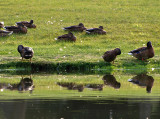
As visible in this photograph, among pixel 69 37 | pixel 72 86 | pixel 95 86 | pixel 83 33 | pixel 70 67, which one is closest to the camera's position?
pixel 95 86

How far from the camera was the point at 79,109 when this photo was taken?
15062 mm

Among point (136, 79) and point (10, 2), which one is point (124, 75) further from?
point (10, 2)

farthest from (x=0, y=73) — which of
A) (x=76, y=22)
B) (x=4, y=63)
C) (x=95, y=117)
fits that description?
(x=76, y=22)

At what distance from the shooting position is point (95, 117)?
1366 cm

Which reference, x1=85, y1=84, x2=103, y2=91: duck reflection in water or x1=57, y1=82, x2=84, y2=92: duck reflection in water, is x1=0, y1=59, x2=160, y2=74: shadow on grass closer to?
x1=57, y1=82, x2=84, y2=92: duck reflection in water

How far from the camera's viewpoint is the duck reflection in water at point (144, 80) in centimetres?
2145

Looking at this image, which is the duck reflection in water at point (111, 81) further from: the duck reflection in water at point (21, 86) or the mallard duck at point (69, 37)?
the mallard duck at point (69, 37)

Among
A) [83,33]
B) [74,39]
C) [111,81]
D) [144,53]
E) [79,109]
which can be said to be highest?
[83,33]

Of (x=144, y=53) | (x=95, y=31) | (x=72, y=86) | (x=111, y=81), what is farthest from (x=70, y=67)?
(x=95, y=31)

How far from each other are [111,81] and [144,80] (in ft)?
5.70

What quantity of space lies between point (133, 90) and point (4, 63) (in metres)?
11.5

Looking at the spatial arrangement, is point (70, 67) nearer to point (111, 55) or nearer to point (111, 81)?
point (111, 55)

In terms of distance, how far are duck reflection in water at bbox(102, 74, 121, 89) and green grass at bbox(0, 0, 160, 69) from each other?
3.80m

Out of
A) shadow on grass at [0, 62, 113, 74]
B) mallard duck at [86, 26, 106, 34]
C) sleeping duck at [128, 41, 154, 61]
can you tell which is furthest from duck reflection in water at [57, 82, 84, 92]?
mallard duck at [86, 26, 106, 34]
